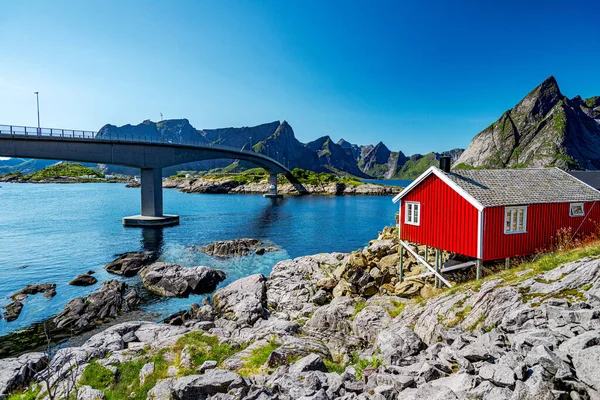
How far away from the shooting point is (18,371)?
40.2ft

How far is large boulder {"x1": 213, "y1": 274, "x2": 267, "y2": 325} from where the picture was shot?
1988 cm

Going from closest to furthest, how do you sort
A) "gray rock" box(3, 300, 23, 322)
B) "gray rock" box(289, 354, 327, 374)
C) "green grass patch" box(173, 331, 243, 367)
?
"gray rock" box(289, 354, 327, 374) < "green grass patch" box(173, 331, 243, 367) < "gray rock" box(3, 300, 23, 322)

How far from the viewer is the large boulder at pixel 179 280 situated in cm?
2544

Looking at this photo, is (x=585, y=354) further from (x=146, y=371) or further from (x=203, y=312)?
(x=203, y=312)

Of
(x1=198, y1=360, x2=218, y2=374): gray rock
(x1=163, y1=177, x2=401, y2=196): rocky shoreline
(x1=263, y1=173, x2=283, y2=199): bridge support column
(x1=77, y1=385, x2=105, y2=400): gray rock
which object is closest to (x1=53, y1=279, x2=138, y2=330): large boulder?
(x1=77, y1=385, x2=105, y2=400): gray rock

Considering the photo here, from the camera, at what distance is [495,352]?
308 inches

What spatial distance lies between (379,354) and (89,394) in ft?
30.6

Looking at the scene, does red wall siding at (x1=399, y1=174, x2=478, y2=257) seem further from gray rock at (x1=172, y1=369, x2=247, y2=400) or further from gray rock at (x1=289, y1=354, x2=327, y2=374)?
gray rock at (x1=172, y1=369, x2=247, y2=400)

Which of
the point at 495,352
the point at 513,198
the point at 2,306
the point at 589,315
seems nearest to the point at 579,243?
the point at 513,198

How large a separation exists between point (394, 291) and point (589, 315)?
12102mm

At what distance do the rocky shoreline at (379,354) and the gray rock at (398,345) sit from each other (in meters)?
0.03

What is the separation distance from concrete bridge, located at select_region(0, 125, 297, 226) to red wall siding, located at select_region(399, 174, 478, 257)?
40.6m

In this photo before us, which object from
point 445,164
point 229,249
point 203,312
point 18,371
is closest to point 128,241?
point 229,249

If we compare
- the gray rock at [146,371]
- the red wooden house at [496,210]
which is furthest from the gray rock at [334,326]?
the red wooden house at [496,210]
